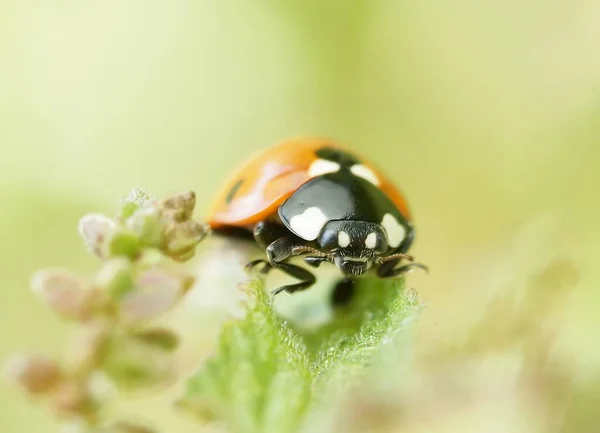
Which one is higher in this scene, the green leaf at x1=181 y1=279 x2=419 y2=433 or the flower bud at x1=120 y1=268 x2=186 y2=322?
the green leaf at x1=181 y1=279 x2=419 y2=433

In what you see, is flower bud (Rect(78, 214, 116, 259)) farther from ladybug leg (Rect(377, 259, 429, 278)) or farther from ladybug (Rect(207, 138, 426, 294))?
ladybug leg (Rect(377, 259, 429, 278))

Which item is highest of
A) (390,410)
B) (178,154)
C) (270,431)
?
(178,154)

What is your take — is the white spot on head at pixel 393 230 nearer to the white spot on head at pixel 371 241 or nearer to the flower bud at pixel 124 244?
the white spot on head at pixel 371 241

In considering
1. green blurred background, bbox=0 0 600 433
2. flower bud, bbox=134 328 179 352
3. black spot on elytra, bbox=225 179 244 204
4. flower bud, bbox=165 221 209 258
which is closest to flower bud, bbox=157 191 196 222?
flower bud, bbox=165 221 209 258

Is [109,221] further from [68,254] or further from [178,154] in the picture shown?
[178,154]

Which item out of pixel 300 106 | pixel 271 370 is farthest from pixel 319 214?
pixel 300 106

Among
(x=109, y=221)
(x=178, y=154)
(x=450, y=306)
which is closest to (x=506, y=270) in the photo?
(x=450, y=306)
